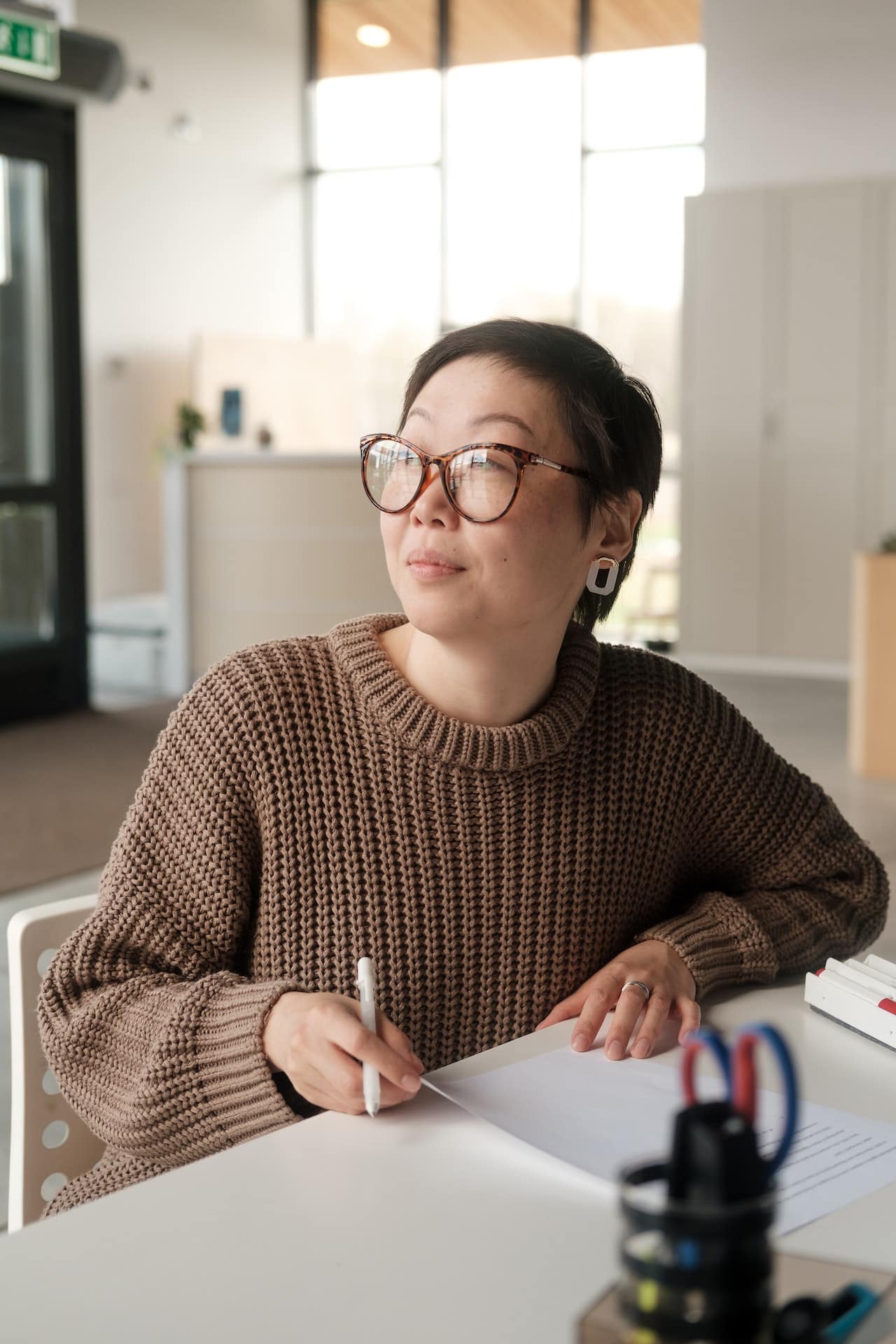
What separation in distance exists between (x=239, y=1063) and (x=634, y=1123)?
286mm

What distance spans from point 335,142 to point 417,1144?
36.0 feet

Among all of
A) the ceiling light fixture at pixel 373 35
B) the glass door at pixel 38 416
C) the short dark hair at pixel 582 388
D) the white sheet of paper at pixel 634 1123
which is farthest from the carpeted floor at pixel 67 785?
the ceiling light fixture at pixel 373 35

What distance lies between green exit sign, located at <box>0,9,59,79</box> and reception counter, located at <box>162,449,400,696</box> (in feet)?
6.47

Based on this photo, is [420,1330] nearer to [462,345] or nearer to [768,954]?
[768,954]

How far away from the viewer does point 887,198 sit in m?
7.39

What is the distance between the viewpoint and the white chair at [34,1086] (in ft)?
4.38

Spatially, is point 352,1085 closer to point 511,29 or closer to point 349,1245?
point 349,1245

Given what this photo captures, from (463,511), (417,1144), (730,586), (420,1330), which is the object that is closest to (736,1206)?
(420,1330)

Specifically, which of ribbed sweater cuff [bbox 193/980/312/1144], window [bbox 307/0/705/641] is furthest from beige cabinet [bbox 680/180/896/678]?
ribbed sweater cuff [bbox 193/980/312/1144]

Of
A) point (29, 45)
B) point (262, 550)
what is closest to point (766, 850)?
point (29, 45)

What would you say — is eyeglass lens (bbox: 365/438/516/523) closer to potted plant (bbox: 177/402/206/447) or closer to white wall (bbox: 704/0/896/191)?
potted plant (bbox: 177/402/206/447)

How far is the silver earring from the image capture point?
1.32 meters

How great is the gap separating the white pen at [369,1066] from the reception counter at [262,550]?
20.9ft

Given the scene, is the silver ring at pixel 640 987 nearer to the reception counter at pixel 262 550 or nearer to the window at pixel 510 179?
the reception counter at pixel 262 550
